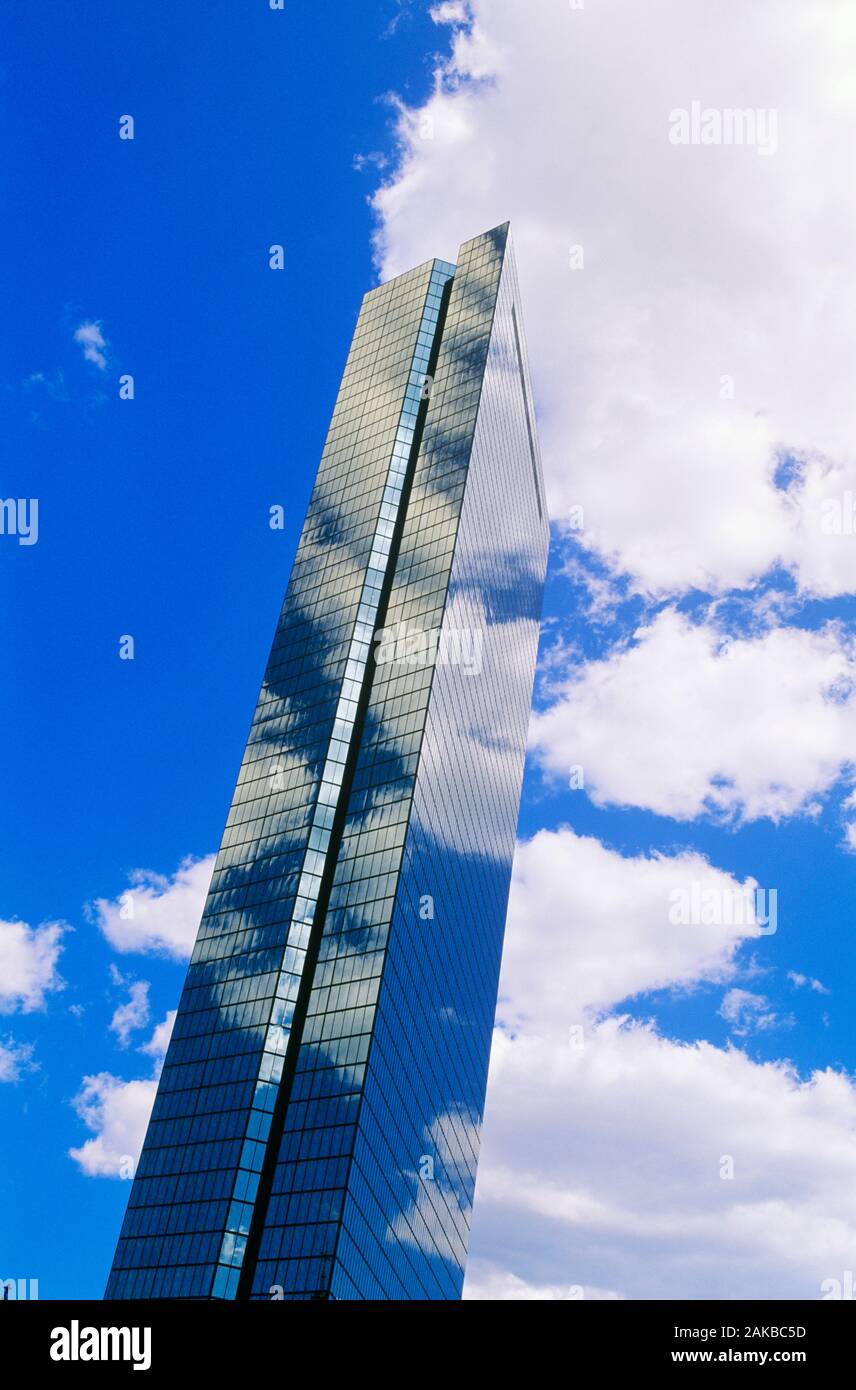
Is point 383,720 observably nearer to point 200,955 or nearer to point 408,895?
point 408,895

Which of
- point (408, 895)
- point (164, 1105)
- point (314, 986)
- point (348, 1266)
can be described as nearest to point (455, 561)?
point (408, 895)

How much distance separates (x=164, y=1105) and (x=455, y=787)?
38.9m

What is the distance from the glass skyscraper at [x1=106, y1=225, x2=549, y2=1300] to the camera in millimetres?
76312

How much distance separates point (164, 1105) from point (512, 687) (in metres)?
72.4

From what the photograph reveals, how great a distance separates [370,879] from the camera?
8644 cm

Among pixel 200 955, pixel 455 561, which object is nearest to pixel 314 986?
pixel 200 955

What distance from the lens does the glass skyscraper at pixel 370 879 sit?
7631cm

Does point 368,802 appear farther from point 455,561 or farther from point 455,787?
point 455,561

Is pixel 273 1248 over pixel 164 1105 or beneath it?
beneath

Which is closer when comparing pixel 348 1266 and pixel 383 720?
pixel 348 1266

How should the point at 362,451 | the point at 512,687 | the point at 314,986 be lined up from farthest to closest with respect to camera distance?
the point at 512,687
the point at 362,451
the point at 314,986
